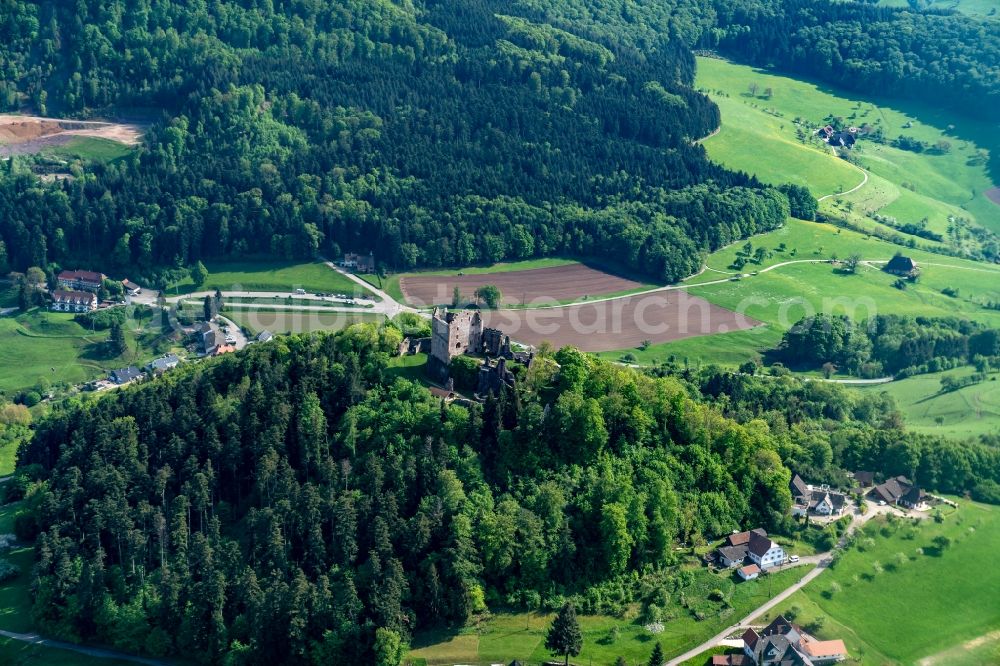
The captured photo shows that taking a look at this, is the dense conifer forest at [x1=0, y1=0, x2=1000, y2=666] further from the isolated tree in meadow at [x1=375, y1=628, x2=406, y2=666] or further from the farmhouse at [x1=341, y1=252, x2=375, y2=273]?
the farmhouse at [x1=341, y1=252, x2=375, y2=273]

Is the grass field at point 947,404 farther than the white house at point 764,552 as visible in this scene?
Yes

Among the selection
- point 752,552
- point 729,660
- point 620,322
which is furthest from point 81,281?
point 729,660

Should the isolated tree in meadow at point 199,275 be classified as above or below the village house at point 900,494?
below

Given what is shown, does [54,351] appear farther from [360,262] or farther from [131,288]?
[360,262]

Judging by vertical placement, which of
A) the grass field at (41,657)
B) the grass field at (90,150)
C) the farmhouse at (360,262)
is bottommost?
the grass field at (41,657)

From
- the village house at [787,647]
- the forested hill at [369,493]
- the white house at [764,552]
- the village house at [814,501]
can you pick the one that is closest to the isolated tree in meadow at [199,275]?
the forested hill at [369,493]

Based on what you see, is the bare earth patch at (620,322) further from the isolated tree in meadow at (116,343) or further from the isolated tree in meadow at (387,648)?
the isolated tree in meadow at (387,648)

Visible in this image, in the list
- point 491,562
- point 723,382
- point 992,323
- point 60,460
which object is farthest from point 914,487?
point 60,460
